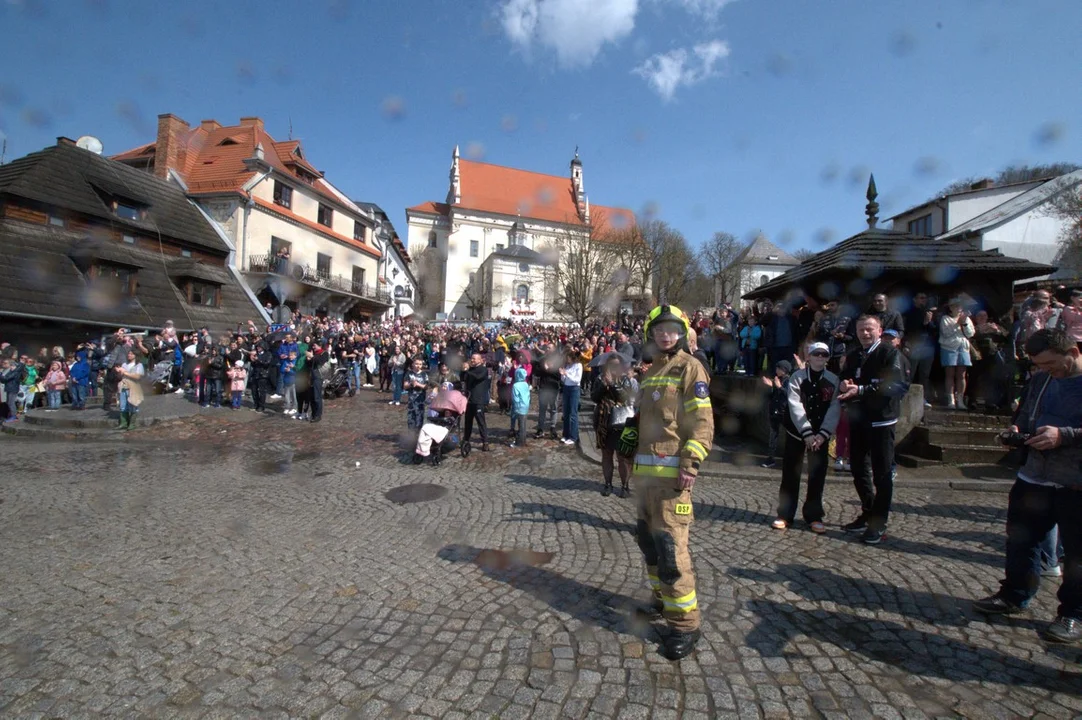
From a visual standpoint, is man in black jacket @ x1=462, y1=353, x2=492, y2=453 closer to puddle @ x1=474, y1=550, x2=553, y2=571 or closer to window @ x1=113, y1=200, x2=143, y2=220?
puddle @ x1=474, y1=550, x2=553, y2=571

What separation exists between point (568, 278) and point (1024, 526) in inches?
1626

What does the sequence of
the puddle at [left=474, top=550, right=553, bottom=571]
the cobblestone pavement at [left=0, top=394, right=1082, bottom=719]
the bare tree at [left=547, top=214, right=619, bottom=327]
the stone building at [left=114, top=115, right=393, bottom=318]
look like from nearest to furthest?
the cobblestone pavement at [left=0, top=394, right=1082, bottom=719] → the puddle at [left=474, top=550, right=553, bottom=571] → the stone building at [left=114, top=115, right=393, bottom=318] → the bare tree at [left=547, top=214, right=619, bottom=327]

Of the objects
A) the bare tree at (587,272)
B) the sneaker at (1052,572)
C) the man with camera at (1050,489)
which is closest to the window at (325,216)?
the bare tree at (587,272)

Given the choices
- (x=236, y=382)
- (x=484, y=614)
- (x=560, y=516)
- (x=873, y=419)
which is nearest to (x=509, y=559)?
(x=484, y=614)

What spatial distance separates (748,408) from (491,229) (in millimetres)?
70461

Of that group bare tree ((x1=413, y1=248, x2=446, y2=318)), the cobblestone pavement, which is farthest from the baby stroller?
bare tree ((x1=413, y1=248, x2=446, y2=318))

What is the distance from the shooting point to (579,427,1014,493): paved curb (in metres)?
6.76

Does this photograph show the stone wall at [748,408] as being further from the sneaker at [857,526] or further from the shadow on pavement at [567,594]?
the shadow on pavement at [567,594]

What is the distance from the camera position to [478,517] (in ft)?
19.4

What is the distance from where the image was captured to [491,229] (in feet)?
252

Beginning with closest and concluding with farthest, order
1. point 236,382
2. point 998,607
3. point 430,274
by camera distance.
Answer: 1. point 998,607
2. point 236,382
3. point 430,274

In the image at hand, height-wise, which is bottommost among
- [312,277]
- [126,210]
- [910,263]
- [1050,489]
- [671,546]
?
[671,546]

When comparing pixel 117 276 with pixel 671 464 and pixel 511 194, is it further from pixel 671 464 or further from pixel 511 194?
pixel 511 194

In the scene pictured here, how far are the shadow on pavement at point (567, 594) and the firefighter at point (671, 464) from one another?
0.20 m
